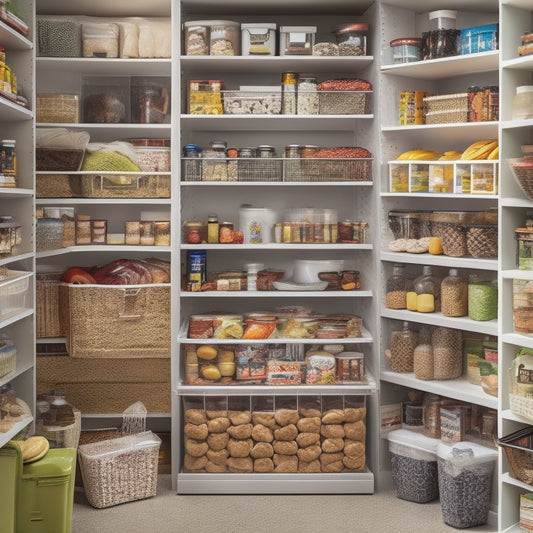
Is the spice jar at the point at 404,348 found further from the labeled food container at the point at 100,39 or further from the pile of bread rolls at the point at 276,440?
the labeled food container at the point at 100,39

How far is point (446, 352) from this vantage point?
436 cm

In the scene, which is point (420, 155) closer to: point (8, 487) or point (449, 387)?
point (449, 387)

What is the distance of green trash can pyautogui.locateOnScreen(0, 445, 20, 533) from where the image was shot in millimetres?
3424

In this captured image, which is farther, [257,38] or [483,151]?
[257,38]

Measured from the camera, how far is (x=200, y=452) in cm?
447

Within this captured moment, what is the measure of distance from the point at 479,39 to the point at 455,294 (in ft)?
4.01

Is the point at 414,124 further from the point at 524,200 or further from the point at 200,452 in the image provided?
the point at 200,452

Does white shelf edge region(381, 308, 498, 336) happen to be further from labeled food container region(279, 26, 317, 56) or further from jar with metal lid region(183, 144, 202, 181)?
labeled food container region(279, 26, 317, 56)

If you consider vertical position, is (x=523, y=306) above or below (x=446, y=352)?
above

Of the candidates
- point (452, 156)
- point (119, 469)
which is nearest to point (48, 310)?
point (119, 469)

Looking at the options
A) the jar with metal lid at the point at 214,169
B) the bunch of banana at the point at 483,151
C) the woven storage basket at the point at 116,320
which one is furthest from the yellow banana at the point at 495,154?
the woven storage basket at the point at 116,320

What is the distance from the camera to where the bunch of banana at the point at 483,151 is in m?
4.03

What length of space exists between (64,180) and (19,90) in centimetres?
65

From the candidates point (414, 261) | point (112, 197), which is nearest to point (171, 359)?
point (112, 197)
